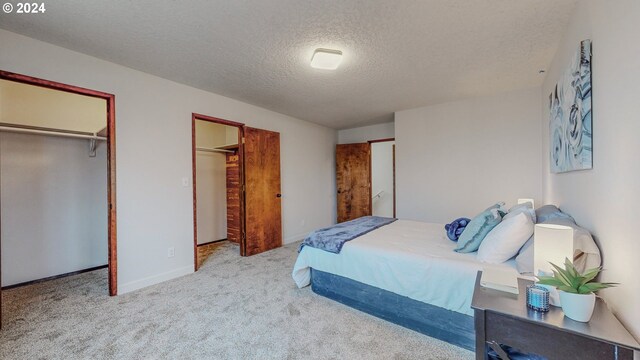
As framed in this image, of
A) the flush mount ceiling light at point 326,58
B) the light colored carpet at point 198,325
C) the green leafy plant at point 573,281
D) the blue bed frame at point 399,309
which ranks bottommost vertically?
the light colored carpet at point 198,325

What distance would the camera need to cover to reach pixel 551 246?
118 centimetres

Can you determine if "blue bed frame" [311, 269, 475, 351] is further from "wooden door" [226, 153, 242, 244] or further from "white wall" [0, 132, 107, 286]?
"white wall" [0, 132, 107, 286]

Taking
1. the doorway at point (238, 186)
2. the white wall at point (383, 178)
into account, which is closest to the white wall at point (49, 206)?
the doorway at point (238, 186)

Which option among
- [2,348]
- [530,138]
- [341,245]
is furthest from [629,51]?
[2,348]

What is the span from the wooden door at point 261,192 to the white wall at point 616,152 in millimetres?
3736

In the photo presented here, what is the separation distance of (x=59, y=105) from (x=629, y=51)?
5.13 metres

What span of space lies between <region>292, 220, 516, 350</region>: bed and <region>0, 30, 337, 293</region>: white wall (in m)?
1.74

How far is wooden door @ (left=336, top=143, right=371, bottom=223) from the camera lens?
18.6 feet

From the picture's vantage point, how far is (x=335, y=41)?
2277 millimetres

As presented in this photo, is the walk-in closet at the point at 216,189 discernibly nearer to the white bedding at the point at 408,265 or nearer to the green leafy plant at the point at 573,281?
the white bedding at the point at 408,265

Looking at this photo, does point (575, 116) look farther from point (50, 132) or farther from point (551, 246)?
point (50, 132)

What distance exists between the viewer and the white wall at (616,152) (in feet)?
3.26

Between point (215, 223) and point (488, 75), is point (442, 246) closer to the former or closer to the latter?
point (488, 75)

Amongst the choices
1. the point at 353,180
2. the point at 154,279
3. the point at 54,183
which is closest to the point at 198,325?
the point at 154,279
